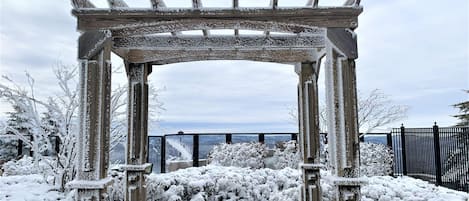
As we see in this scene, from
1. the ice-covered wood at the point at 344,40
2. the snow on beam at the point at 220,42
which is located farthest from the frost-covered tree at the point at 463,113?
the ice-covered wood at the point at 344,40

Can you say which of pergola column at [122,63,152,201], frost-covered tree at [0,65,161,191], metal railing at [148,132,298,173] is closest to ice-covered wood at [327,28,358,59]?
pergola column at [122,63,152,201]

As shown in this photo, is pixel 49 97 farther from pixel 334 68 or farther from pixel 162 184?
pixel 334 68

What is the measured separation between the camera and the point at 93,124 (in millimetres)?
2721

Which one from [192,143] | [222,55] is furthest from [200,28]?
[192,143]

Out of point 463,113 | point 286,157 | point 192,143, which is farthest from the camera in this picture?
point 463,113

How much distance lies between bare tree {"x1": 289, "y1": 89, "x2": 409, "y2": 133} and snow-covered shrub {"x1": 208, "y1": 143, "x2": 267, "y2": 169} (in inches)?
82.3

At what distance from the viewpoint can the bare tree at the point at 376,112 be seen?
358 inches

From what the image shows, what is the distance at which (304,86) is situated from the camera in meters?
4.64

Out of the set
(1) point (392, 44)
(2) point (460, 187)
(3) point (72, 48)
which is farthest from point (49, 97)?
(2) point (460, 187)

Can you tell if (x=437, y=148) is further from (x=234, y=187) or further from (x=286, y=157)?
(x=234, y=187)

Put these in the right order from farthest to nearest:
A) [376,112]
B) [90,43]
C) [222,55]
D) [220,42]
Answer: [376,112] → [222,55] → [220,42] → [90,43]

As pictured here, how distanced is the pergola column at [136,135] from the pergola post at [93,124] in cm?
170

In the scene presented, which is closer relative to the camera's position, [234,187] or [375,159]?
[234,187]

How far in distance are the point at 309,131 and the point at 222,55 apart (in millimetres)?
1477
